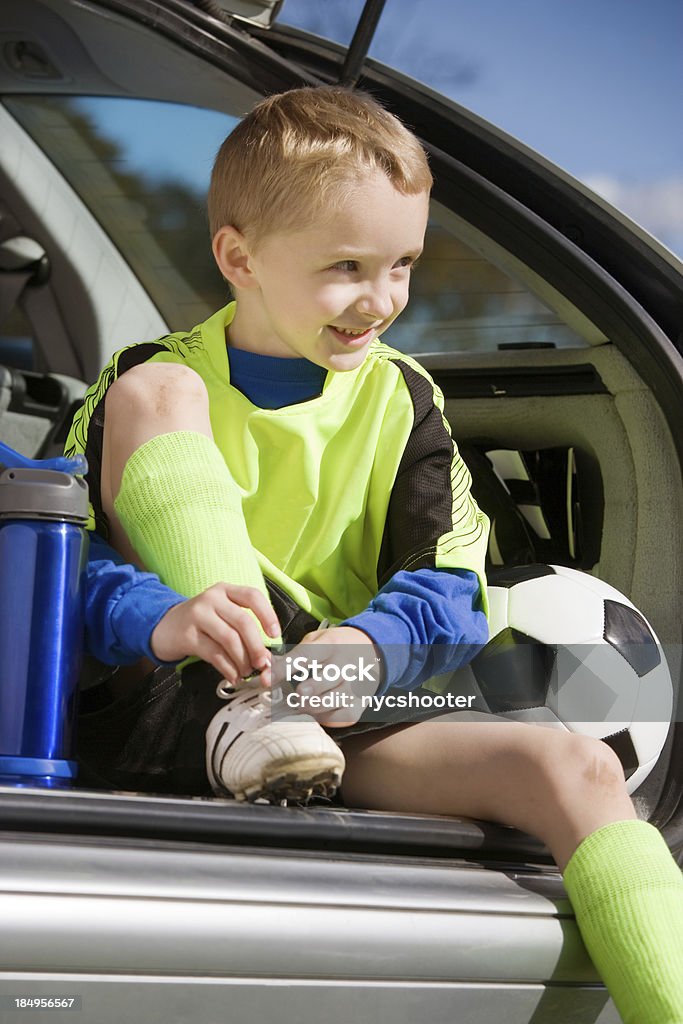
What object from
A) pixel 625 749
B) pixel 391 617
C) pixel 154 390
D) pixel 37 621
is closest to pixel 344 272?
pixel 154 390

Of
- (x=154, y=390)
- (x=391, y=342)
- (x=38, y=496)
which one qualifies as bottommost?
(x=38, y=496)

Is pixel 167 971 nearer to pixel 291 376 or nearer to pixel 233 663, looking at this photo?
pixel 233 663

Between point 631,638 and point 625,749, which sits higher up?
point 631,638

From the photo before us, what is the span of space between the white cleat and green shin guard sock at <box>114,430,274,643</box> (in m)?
0.12

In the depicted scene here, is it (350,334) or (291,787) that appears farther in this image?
(350,334)

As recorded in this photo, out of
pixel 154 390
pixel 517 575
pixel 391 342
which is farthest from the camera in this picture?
pixel 391 342

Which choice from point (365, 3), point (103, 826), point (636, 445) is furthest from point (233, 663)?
point (365, 3)

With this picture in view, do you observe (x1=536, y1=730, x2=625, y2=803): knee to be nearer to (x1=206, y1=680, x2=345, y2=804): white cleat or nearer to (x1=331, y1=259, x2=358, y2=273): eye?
(x1=206, y1=680, x2=345, y2=804): white cleat

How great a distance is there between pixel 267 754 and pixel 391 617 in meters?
0.20

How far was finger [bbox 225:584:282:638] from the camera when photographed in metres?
1.04

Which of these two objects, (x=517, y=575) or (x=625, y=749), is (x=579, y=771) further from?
(x=517, y=575)

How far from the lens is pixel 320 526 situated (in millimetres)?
1297

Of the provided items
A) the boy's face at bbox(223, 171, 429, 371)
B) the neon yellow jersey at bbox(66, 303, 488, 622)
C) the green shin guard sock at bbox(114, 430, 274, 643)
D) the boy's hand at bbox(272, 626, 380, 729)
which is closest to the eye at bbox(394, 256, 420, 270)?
the boy's face at bbox(223, 171, 429, 371)
